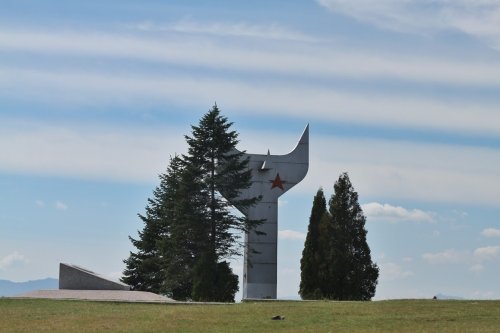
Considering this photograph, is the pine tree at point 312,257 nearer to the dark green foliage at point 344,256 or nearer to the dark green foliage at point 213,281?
the dark green foliage at point 344,256

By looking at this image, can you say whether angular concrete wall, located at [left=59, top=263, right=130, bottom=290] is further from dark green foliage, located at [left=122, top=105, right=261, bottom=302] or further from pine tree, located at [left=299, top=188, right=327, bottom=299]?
pine tree, located at [left=299, top=188, right=327, bottom=299]

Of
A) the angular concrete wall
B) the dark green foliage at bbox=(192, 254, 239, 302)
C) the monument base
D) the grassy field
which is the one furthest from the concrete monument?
the grassy field

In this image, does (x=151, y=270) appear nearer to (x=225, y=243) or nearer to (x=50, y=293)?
(x=225, y=243)

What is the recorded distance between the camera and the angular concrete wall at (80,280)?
3938cm

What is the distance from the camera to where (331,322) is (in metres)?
23.5

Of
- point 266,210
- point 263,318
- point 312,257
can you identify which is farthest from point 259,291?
point 263,318

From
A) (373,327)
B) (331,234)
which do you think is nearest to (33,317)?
(373,327)

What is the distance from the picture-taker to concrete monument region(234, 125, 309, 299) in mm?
46250

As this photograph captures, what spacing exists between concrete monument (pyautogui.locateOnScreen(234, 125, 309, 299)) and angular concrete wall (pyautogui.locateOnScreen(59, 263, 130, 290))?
895 cm

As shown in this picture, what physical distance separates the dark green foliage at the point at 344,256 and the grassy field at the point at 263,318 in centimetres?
1628

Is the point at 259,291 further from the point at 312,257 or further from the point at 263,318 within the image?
the point at 263,318

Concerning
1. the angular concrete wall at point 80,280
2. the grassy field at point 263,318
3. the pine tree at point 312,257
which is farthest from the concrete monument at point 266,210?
the grassy field at point 263,318

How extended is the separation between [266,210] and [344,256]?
4.76 meters

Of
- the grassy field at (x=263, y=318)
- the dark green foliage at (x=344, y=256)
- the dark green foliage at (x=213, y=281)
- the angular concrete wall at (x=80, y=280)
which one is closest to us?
the grassy field at (x=263, y=318)
